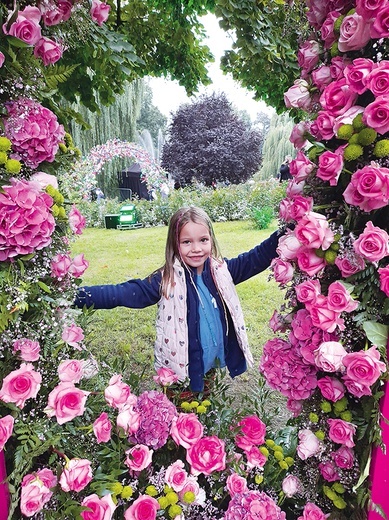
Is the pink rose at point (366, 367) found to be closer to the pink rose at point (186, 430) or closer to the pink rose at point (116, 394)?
the pink rose at point (186, 430)

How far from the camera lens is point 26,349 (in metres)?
Result: 1.08

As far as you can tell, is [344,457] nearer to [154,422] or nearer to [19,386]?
[154,422]

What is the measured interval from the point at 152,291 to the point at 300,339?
0.70 metres

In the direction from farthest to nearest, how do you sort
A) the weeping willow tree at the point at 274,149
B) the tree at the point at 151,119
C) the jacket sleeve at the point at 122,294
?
the tree at the point at 151,119, the weeping willow tree at the point at 274,149, the jacket sleeve at the point at 122,294

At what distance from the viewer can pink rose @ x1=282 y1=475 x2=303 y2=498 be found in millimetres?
1326

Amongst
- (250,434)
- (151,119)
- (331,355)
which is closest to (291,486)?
(250,434)

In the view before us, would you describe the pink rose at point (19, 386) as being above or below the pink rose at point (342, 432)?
above

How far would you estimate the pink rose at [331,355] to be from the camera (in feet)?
3.51

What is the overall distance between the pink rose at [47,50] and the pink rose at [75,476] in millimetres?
1100

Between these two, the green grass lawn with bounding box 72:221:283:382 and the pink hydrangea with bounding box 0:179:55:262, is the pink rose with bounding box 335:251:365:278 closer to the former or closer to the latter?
the green grass lawn with bounding box 72:221:283:382

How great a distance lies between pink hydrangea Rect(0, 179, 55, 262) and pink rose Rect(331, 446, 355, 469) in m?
1.05

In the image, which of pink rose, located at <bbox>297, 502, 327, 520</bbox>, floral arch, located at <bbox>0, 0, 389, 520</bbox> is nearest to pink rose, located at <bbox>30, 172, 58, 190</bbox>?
floral arch, located at <bbox>0, 0, 389, 520</bbox>

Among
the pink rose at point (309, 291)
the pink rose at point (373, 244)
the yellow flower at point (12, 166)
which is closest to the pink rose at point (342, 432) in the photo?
the pink rose at point (309, 291)

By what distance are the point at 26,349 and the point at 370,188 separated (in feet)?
3.22
